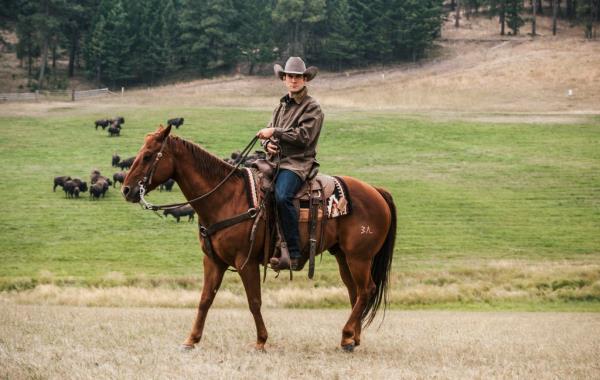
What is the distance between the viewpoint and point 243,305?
22.3 m

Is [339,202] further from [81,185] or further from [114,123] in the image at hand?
[114,123]

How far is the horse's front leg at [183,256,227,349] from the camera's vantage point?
10.4m

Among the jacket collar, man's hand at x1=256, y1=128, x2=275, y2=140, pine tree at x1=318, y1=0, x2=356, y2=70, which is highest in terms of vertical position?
pine tree at x1=318, y1=0, x2=356, y2=70

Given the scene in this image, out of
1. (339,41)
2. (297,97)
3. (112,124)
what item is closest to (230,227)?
(297,97)

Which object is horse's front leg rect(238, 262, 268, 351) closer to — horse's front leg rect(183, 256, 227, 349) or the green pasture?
horse's front leg rect(183, 256, 227, 349)

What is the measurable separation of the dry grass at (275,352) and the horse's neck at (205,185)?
5.85 feet

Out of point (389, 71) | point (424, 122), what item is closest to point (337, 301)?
point (424, 122)

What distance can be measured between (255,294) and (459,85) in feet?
253

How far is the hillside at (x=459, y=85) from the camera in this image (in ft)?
245

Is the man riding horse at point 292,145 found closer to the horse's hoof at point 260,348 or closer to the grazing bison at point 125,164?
the horse's hoof at point 260,348

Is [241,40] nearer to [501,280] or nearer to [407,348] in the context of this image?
[501,280]

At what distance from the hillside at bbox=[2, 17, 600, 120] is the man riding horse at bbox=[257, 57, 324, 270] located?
5747 cm

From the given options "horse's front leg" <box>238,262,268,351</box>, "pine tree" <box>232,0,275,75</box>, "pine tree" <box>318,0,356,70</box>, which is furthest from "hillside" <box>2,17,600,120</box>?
"horse's front leg" <box>238,262,268,351</box>

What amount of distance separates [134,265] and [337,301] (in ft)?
27.9
